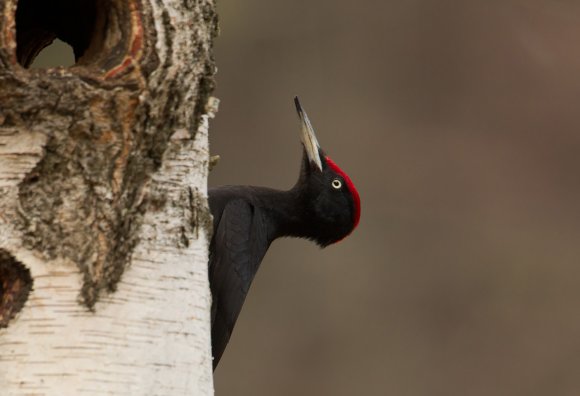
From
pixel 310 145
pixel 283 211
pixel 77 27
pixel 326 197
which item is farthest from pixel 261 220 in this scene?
pixel 77 27

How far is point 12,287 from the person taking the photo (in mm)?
2793

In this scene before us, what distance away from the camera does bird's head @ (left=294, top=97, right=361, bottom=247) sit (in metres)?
5.15

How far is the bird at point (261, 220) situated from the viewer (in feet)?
15.1

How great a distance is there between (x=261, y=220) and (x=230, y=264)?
36 centimetres

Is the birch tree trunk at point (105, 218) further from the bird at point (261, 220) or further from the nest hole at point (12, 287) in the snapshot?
the bird at point (261, 220)

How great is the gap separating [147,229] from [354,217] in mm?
2339

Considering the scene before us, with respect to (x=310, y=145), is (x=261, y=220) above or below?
below

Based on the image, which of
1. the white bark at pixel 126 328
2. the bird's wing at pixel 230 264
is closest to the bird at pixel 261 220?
the bird's wing at pixel 230 264

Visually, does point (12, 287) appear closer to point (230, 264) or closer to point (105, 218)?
point (105, 218)

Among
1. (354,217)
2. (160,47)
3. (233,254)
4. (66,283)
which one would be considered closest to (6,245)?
(66,283)

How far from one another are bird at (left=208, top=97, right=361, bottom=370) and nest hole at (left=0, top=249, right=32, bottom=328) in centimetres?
180

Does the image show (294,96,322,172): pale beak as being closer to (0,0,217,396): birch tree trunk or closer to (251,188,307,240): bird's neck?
(251,188,307,240): bird's neck

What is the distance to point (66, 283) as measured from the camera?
109 inches

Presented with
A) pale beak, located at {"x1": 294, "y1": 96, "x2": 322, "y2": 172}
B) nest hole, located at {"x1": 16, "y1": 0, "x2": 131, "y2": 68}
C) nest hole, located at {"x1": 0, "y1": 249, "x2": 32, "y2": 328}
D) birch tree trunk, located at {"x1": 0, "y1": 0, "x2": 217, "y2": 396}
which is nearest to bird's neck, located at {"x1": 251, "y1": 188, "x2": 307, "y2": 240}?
pale beak, located at {"x1": 294, "y1": 96, "x2": 322, "y2": 172}
